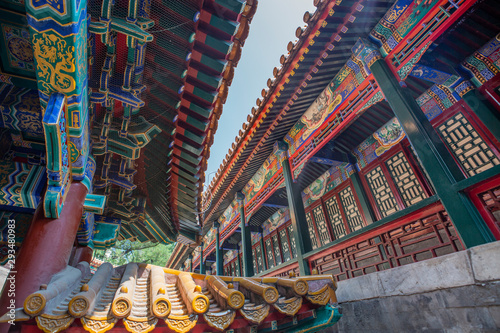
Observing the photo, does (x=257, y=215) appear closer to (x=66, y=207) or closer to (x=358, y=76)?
(x=358, y=76)

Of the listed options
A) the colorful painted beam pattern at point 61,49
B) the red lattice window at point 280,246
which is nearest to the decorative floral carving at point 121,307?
the colorful painted beam pattern at point 61,49

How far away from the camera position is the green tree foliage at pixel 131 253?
14242 mm

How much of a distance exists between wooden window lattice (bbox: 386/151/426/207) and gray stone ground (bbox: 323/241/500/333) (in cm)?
239

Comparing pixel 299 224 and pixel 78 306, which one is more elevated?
pixel 299 224

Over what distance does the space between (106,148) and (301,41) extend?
381 centimetres

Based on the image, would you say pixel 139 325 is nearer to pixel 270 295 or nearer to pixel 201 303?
pixel 201 303

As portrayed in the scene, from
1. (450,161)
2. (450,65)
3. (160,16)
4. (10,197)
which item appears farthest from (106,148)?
(450,65)

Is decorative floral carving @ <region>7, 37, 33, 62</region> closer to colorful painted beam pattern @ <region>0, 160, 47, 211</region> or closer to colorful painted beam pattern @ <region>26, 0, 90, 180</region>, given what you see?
colorful painted beam pattern @ <region>26, 0, 90, 180</region>

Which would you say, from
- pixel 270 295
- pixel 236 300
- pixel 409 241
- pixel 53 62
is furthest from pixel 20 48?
A: pixel 409 241

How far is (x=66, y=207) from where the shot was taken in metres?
2.59

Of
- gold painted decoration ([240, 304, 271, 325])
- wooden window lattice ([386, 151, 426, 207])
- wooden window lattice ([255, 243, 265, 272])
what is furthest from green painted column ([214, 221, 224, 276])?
gold painted decoration ([240, 304, 271, 325])

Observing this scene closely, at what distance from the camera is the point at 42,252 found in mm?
2312

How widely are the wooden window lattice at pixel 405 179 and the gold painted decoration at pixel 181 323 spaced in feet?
17.2

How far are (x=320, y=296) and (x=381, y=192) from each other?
4.53 m
